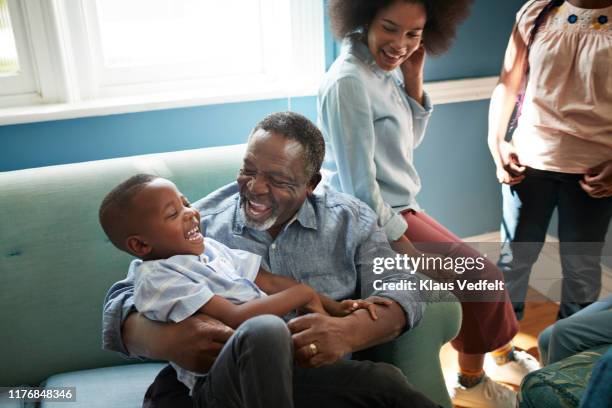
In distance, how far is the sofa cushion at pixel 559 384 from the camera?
123cm

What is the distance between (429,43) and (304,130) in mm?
651

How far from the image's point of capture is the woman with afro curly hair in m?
1.54

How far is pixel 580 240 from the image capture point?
6.27 ft

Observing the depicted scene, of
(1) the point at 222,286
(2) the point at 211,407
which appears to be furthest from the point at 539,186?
(2) the point at 211,407

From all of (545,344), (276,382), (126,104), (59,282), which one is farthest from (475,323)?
(126,104)

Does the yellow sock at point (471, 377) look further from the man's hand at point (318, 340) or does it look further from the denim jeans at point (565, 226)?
the man's hand at point (318, 340)

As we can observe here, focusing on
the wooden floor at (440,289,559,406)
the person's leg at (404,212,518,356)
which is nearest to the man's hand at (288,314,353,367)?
the person's leg at (404,212,518,356)

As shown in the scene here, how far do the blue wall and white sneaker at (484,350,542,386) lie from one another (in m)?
0.73

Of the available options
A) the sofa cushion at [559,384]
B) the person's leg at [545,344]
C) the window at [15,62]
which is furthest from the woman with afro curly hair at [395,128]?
the window at [15,62]

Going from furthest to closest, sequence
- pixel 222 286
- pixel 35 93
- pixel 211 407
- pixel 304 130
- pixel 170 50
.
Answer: pixel 170 50
pixel 35 93
pixel 304 130
pixel 222 286
pixel 211 407

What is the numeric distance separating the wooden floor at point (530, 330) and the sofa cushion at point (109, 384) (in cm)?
108

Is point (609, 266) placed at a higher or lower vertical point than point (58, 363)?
lower

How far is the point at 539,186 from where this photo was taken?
195 cm

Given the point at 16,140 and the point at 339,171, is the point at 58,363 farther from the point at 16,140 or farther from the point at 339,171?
the point at 339,171
